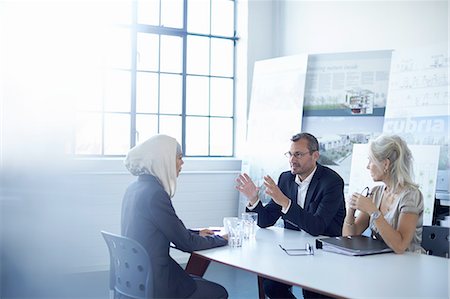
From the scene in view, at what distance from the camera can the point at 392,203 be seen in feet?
9.63

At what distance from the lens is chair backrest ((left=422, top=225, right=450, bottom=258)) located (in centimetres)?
294

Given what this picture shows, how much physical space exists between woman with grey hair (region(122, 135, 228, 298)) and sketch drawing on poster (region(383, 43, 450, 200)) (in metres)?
2.17

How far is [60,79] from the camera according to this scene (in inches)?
193

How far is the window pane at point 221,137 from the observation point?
6344 mm

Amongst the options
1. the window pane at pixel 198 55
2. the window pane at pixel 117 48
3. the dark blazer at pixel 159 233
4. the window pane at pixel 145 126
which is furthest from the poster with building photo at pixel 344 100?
the dark blazer at pixel 159 233

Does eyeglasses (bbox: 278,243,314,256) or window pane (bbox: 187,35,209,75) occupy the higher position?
window pane (bbox: 187,35,209,75)

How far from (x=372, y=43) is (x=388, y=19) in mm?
265

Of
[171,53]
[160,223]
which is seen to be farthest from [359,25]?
[160,223]

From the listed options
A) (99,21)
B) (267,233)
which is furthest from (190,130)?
(267,233)

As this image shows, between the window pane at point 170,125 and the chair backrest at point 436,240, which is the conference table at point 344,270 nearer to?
the chair backrest at point 436,240

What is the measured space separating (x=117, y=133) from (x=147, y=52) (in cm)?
98

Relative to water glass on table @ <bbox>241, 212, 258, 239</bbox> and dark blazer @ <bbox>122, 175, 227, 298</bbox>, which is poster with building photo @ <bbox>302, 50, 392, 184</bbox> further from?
dark blazer @ <bbox>122, 175, 227, 298</bbox>

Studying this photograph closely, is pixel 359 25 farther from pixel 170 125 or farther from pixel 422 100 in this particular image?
pixel 170 125

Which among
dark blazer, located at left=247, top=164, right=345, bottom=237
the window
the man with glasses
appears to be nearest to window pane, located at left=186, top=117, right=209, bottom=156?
the window
